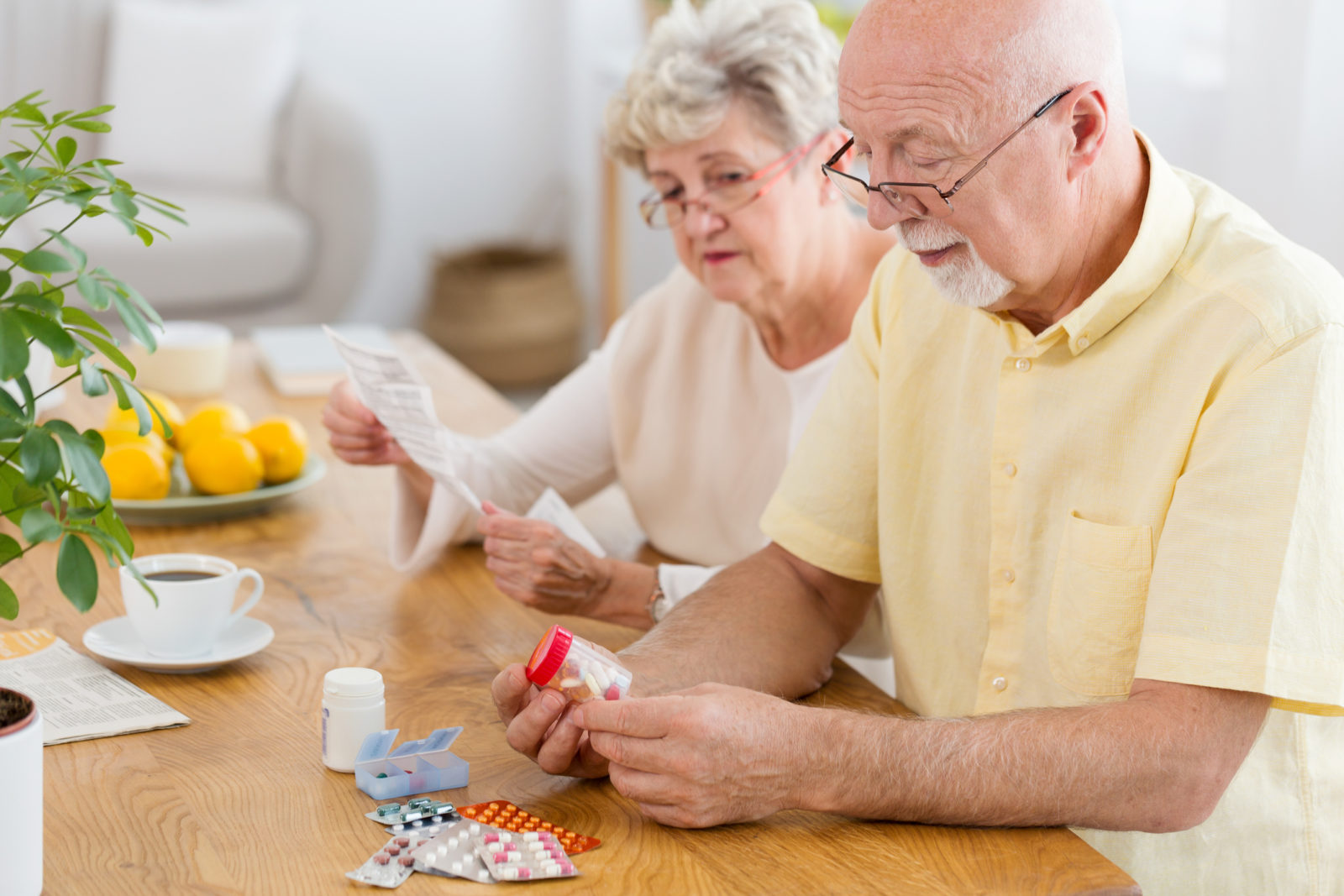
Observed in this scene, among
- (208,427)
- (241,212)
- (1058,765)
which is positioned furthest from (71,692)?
(241,212)

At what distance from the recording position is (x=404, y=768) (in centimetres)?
101

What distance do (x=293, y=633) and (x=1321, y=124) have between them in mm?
1889

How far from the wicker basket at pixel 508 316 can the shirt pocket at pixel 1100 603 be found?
378cm

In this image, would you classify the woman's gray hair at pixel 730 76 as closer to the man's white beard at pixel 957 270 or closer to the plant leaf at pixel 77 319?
the man's white beard at pixel 957 270

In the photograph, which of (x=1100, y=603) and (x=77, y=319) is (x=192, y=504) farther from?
(x=1100, y=603)

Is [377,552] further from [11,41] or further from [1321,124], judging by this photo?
[11,41]

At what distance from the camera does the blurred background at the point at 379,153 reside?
434 cm

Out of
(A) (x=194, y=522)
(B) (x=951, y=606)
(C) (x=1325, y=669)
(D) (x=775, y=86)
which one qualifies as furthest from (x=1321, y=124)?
(A) (x=194, y=522)

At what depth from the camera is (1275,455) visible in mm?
978

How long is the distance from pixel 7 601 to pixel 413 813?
297mm

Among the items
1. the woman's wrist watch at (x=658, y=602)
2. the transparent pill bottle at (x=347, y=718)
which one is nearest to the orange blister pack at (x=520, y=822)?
the transparent pill bottle at (x=347, y=718)

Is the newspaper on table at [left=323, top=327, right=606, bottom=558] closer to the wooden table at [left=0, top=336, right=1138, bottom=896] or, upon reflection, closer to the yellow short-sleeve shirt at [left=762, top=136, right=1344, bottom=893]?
the wooden table at [left=0, top=336, right=1138, bottom=896]

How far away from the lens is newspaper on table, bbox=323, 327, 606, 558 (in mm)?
1469

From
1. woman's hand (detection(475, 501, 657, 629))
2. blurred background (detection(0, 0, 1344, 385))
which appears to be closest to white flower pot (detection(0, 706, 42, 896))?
woman's hand (detection(475, 501, 657, 629))
